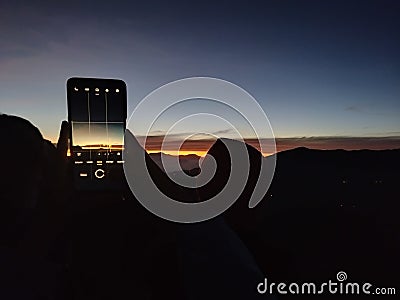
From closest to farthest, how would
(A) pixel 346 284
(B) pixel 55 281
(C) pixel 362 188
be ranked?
(B) pixel 55 281 → (A) pixel 346 284 → (C) pixel 362 188

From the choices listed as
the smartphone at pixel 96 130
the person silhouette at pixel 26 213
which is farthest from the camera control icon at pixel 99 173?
the person silhouette at pixel 26 213

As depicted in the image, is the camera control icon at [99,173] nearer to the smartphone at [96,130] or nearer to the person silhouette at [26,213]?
the smartphone at [96,130]

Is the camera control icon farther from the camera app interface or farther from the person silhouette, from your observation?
the person silhouette

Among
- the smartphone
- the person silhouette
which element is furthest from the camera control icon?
the person silhouette

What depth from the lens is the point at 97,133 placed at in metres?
0.92

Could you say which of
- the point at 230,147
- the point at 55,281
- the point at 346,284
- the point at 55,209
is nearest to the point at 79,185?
the point at 55,209

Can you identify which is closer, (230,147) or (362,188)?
(230,147)

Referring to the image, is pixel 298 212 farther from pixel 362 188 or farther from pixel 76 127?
pixel 76 127

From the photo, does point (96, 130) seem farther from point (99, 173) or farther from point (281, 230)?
point (281, 230)

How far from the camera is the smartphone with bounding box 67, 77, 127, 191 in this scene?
91 centimetres

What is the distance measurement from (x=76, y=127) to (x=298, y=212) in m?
0.61

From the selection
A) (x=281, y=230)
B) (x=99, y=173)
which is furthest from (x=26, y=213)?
(x=281, y=230)

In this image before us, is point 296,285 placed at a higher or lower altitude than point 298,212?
lower

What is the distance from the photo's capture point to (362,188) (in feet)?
3.55
